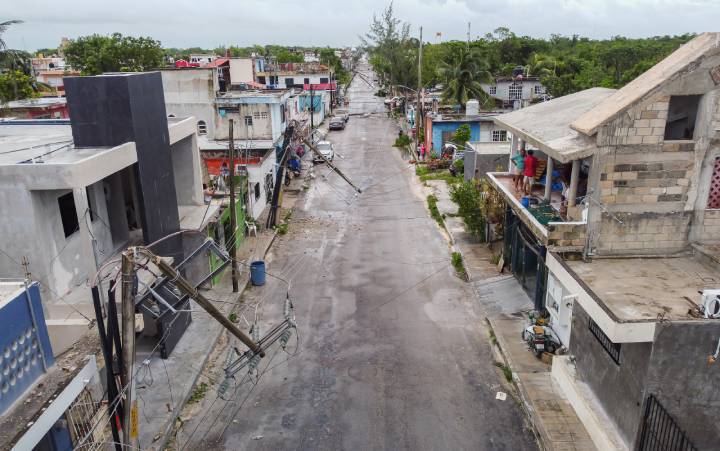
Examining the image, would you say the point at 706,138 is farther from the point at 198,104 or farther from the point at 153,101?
the point at 198,104

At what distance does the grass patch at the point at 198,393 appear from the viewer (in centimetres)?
1384

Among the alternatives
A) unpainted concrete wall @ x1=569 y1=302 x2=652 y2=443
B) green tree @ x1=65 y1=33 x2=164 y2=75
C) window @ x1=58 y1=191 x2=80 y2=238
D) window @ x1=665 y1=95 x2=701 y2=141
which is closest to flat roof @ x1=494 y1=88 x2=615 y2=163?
window @ x1=665 y1=95 x2=701 y2=141

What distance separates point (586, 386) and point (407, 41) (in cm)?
6777

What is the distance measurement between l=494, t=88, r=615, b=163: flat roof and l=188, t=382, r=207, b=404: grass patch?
1069cm

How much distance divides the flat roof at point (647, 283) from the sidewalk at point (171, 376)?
9128mm

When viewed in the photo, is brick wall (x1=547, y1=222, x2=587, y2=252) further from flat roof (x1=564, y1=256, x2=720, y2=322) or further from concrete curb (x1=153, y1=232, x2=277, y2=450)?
concrete curb (x1=153, y1=232, x2=277, y2=450)

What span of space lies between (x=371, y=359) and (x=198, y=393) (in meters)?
4.79

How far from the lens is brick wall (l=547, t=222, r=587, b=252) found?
13086mm

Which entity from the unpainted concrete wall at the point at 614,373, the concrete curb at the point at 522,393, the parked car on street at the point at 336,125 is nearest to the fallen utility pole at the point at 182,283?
the concrete curb at the point at 522,393

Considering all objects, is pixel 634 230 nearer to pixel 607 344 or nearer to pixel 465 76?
pixel 607 344

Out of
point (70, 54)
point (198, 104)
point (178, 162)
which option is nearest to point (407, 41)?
point (70, 54)

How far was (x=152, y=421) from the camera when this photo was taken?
1263cm

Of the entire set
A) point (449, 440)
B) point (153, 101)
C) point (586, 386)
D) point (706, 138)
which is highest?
point (153, 101)

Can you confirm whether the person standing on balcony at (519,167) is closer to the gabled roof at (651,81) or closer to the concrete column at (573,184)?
the concrete column at (573,184)
